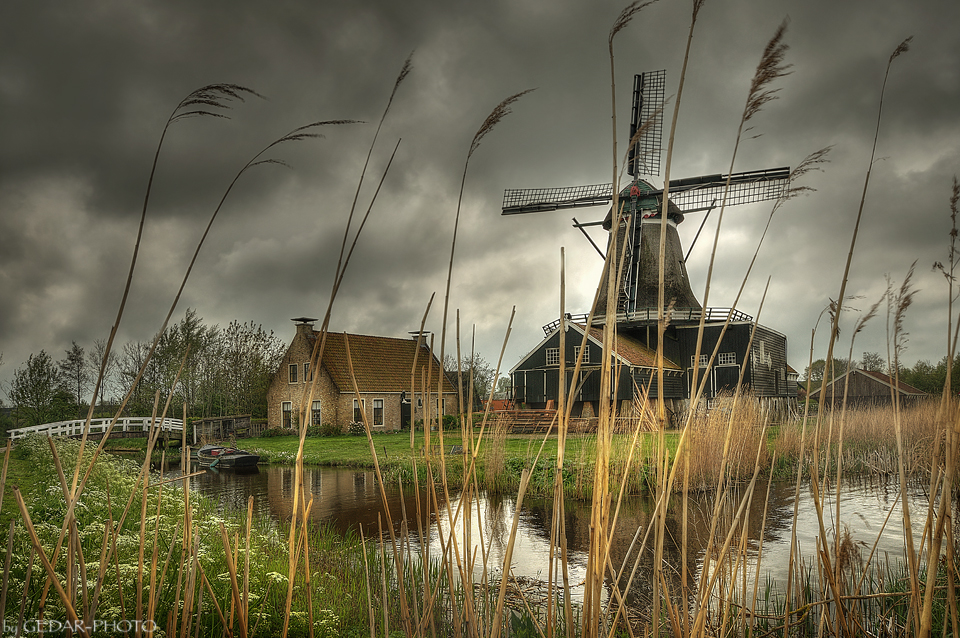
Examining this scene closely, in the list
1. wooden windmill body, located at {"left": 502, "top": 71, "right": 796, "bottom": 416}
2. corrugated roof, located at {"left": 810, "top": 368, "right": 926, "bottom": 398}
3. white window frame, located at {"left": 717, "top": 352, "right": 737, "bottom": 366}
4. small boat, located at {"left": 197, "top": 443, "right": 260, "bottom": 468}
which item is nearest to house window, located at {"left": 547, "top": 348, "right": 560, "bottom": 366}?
wooden windmill body, located at {"left": 502, "top": 71, "right": 796, "bottom": 416}

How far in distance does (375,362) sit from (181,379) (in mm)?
7074

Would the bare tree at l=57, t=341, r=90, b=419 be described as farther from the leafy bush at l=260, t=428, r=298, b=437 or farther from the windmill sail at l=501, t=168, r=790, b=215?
the windmill sail at l=501, t=168, r=790, b=215

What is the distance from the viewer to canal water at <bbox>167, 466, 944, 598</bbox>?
15.4 ft

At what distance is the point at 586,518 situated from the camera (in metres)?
6.69

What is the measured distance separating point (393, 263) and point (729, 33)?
1593 mm

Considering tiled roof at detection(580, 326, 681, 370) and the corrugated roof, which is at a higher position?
tiled roof at detection(580, 326, 681, 370)

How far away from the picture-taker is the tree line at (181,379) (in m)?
17.4

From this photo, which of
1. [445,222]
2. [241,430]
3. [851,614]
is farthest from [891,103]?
[241,430]

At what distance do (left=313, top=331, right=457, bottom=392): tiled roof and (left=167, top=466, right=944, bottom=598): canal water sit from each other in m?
11.4

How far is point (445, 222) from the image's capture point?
181 centimetres

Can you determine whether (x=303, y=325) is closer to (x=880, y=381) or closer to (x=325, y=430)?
(x=325, y=430)

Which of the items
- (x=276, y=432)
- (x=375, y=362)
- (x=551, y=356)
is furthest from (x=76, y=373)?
(x=551, y=356)

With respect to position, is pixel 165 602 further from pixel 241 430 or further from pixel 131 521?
pixel 241 430

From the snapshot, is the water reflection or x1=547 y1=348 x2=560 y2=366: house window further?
x1=547 y1=348 x2=560 y2=366: house window
